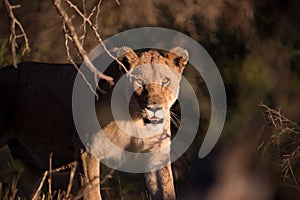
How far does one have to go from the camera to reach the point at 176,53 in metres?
6.74

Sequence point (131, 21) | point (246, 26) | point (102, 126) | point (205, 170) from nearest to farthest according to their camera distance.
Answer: point (102, 126) < point (205, 170) < point (246, 26) < point (131, 21)

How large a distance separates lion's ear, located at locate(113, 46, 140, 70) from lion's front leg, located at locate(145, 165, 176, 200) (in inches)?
34.6

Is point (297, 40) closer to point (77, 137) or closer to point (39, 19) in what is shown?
point (77, 137)

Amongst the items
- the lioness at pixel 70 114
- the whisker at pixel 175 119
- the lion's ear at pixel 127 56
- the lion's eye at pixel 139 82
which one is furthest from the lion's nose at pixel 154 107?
the whisker at pixel 175 119

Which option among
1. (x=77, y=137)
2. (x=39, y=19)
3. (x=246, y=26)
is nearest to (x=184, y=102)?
(x=246, y=26)

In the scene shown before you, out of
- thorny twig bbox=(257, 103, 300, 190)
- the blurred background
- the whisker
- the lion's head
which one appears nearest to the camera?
the lion's head

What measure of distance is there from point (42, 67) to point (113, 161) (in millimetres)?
1304

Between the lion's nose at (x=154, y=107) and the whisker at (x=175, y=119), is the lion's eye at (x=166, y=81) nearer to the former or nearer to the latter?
the lion's nose at (x=154, y=107)

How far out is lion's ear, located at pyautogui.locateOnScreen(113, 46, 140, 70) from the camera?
6.40 metres

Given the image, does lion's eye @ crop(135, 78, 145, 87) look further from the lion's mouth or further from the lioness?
the lion's mouth

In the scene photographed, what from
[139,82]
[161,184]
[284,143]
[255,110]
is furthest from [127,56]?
[284,143]

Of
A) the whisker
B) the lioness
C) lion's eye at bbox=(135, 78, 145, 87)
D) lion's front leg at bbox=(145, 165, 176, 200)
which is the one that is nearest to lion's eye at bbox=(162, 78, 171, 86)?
the lioness

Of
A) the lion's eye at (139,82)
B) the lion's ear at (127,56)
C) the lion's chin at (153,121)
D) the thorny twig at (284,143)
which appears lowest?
the thorny twig at (284,143)

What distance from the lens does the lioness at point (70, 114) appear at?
6410 mm
